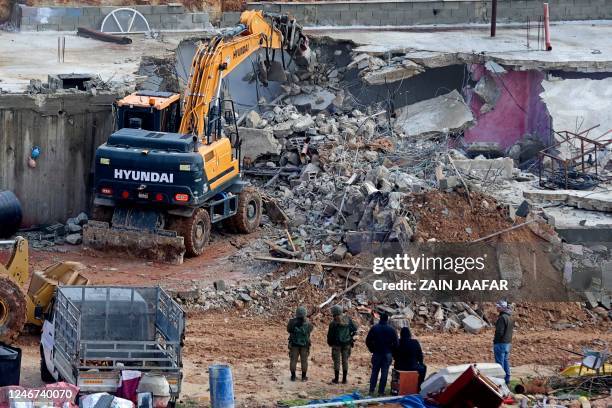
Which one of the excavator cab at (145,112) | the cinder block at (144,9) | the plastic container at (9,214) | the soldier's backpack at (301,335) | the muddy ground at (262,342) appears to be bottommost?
the muddy ground at (262,342)

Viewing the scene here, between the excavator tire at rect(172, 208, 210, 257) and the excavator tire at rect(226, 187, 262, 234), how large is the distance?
3.11 feet

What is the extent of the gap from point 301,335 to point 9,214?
833 cm

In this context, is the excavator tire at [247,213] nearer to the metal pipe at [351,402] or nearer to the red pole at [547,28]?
the metal pipe at [351,402]

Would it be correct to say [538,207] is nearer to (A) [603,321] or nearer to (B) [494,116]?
(A) [603,321]

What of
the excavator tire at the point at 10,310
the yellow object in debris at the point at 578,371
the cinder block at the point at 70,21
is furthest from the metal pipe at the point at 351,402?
the cinder block at the point at 70,21

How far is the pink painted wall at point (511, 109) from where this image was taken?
3328 centimetres

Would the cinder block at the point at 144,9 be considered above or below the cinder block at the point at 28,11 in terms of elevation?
above

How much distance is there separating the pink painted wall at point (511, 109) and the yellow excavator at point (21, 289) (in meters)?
13.6

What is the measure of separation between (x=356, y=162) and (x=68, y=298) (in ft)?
32.8

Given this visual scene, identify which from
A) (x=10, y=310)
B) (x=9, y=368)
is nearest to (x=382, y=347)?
(x=9, y=368)

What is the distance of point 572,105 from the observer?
3259 centimetres

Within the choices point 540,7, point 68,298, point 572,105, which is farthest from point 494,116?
point 68,298

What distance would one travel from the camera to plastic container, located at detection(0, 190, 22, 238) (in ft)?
85.7

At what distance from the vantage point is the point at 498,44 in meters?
34.8
